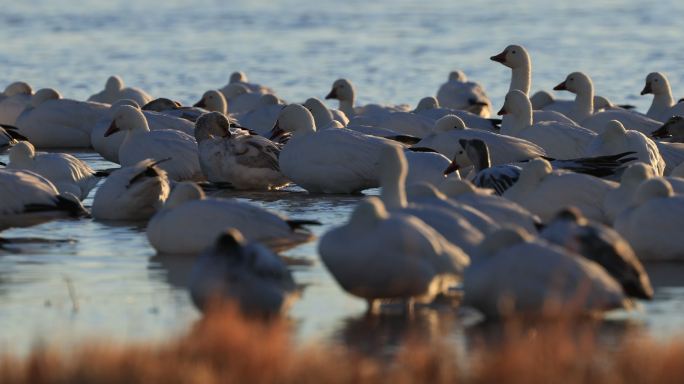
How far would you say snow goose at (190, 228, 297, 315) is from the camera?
26.3 ft

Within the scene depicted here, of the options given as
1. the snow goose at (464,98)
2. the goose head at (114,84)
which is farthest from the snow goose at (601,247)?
the goose head at (114,84)

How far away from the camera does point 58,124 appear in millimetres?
19328

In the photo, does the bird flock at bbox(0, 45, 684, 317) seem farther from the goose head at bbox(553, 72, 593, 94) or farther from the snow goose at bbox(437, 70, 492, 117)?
the snow goose at bbox(437, 70, 492, 117)

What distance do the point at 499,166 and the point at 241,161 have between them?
126 inches

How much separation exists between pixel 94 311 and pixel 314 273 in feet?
5.79

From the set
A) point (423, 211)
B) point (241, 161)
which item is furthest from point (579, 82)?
point (423, 211)

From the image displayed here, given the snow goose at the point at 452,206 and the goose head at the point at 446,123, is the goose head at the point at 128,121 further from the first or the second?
the snow goose at the point at 452,206

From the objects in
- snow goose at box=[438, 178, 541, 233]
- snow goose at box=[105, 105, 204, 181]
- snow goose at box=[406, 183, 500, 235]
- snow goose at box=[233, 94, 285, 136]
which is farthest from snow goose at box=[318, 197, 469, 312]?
snow goose at box=[233, 94, 285, 136]

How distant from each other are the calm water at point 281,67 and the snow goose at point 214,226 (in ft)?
0.58

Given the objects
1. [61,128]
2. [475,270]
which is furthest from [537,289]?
[61,128]

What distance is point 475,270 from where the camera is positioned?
8.15 metres

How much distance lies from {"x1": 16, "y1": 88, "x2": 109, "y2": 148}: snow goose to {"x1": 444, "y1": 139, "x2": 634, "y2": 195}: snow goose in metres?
7.15

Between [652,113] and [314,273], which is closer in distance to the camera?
[314,273]

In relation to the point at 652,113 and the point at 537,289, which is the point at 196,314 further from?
the point at 652,113
